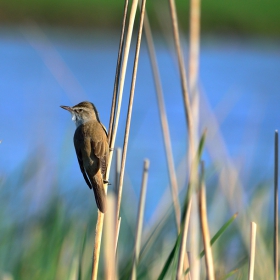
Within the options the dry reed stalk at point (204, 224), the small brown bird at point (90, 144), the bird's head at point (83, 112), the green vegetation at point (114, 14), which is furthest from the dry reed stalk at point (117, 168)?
the green vegetation at point (114, 14)

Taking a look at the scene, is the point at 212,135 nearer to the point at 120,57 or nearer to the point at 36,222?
the point at 120,57

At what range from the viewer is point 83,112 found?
3.20 m

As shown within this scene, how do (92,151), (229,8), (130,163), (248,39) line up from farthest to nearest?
(248,39), (229,8), (130,163), (92,151)

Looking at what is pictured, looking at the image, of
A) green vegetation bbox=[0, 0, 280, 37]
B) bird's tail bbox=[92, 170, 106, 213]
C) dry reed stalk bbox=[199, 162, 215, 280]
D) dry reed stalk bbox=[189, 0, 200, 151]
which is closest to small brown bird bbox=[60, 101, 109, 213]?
bird's tail bbox=[92, 170, 106, 213]

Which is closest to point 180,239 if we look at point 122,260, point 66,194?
point 122,260

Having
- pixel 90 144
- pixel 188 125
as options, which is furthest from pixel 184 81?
pixel 90 144

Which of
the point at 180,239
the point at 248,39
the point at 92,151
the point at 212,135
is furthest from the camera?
the point at 248,39

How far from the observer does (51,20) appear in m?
18.2

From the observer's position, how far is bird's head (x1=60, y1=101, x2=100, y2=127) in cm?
315

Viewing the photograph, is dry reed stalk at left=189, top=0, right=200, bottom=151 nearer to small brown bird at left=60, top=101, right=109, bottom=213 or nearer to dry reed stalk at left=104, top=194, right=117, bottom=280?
dry reed stalk at left=104, top=194, right=117, bottom=280

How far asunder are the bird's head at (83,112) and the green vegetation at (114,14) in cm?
1291

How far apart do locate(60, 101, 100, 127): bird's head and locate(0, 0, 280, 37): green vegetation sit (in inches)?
508

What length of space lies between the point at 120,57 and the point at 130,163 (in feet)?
5.66

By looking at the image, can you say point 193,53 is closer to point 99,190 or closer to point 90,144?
point 99,190
